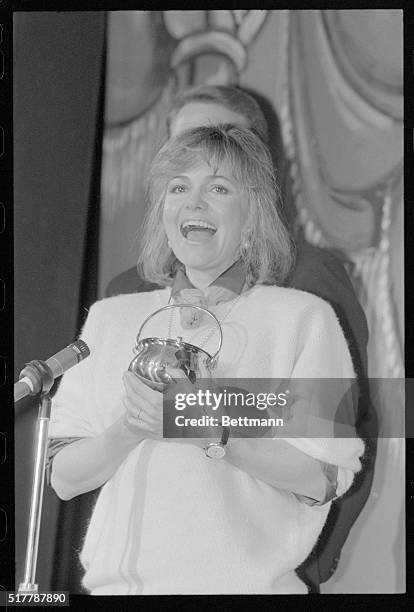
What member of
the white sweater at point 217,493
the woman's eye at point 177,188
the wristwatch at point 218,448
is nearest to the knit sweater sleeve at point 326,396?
the white sweater at point 217,493

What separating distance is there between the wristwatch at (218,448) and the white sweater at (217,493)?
15 millimetres

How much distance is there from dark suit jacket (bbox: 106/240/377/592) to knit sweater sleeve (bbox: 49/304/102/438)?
0.44 metres

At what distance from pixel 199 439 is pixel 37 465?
350 mm

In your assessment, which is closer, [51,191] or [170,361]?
[170,361]

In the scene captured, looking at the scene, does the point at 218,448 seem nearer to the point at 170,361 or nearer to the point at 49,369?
the point at 170,361

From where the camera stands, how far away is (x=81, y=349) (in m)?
1.78

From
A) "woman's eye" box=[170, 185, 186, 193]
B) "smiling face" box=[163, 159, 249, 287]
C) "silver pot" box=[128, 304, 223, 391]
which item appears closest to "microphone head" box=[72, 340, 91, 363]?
"silver pot" box=[128, 304, 223, 391]

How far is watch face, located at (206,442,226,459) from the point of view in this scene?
1.72 metres

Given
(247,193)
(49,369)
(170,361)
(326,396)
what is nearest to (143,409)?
(170,361)

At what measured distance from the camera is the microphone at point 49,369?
1.78 meters

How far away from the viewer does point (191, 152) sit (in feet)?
5.84

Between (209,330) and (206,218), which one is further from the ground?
(206,218)

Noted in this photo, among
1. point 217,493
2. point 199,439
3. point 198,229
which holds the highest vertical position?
point 198,229

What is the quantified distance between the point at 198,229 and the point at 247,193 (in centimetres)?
13
